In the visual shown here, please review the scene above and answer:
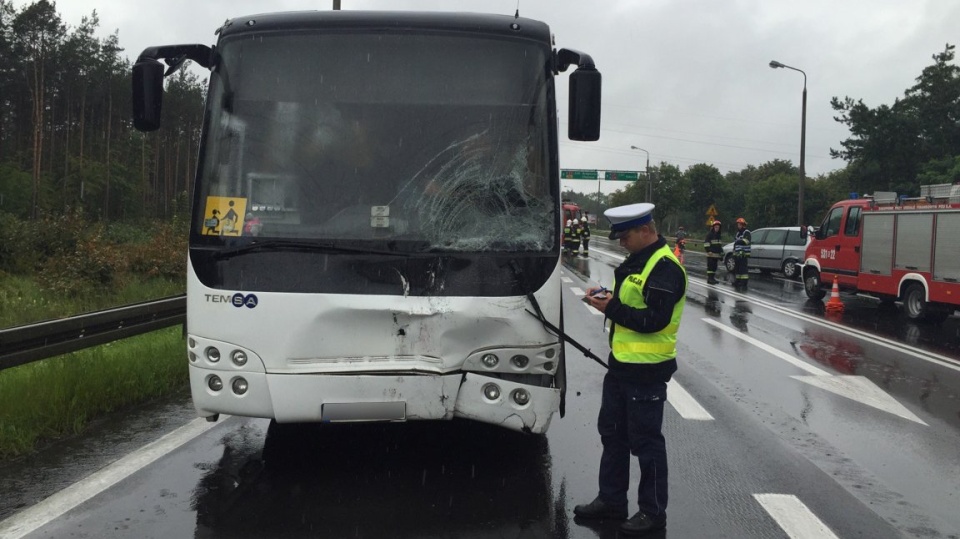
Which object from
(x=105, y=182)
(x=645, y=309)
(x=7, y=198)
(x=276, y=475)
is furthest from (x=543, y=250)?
(x=105, y=182)

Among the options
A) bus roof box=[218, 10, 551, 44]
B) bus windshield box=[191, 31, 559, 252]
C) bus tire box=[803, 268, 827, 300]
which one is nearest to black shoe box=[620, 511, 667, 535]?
bus windshield box=[191, 31, 559, 252]

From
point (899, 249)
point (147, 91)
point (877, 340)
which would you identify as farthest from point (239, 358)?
point (899, 249)

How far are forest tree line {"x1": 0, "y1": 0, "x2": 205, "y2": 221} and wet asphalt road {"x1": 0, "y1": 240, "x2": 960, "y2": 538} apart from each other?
3999 centimetres

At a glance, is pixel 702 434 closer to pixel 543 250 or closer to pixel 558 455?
pixel 558 455

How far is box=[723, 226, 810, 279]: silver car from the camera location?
2622cm

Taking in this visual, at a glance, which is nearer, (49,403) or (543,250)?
(543,250)

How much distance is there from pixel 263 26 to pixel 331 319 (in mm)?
1942

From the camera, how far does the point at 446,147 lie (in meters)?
5.12

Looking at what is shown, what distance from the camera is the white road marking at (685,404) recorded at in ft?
23.3

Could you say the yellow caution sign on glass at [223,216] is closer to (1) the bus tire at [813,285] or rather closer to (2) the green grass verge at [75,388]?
(2) the green grass verge at [75,388]

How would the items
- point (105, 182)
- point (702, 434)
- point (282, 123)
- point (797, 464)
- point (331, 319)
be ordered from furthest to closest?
point (105, 182) < point (702, 434) < point (797, 464) < point (282, 123) < point (331, 319)

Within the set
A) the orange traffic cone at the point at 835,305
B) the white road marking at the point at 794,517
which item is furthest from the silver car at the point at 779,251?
the white road marking at the point at 794,517

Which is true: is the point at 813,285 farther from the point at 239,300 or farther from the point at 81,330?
the point at 239,300

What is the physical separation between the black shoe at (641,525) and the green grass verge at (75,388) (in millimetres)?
4121
